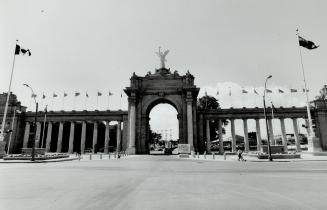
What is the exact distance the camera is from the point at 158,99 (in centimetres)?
6062

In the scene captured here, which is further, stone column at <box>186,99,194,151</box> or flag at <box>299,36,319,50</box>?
stone column at <box>186,99,194,151</box>

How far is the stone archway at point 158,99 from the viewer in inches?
2267

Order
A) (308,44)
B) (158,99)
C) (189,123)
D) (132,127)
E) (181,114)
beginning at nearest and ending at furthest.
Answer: (308,44) → (189,123) → (132,127) → (181,114) → (158,99)

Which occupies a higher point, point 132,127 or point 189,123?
point 189,123

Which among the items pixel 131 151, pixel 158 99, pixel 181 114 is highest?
pixel 158 99

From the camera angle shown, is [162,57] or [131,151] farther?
[162,57]

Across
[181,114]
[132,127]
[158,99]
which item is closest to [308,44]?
[181,114]

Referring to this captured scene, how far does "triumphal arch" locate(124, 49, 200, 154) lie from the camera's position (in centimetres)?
5769

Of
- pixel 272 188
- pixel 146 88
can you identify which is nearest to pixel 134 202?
pixel 272 188

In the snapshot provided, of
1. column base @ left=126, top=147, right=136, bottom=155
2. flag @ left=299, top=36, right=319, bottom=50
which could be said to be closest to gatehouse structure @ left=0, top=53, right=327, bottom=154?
column base @ left=126, top=147, right=136, bottom=155

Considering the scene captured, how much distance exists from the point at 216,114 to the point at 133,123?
2120 centimetres

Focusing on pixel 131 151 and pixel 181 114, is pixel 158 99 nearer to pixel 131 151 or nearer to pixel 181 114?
pixel 181 114

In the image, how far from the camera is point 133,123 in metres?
57.4

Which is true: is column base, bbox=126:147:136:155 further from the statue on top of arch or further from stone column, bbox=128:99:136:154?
the statue on top of arch
